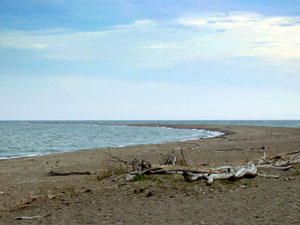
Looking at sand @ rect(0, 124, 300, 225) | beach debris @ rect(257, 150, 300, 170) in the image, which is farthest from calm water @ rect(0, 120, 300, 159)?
beach debris @ rect(257, 150, 300, 170)

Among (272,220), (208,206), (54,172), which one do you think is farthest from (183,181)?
(54,172)

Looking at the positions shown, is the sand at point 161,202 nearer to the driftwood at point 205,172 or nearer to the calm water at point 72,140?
the driftwood at point 205,172

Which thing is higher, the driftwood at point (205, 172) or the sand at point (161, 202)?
the driftwood at point (205, 172)

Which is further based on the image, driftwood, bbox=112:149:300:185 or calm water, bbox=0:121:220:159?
calm water, bbox=0:121:220:159

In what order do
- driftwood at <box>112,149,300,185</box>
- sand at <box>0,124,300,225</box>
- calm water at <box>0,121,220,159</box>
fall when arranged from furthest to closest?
calm water at <box>0,121,220,159</box>, driftwood at <box>112,149,300,185</box>, sand at <box>0,124,300,225</box>

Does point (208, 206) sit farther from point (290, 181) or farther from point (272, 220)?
point (290, 181)

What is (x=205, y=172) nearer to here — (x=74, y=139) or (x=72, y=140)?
(x=72, y=140)

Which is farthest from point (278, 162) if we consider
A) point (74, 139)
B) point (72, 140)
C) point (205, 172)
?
point (74, 139)

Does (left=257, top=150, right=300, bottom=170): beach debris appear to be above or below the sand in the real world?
above

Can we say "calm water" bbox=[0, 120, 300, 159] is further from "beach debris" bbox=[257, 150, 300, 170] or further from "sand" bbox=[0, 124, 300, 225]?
"beach debris" bbox=[257, 150, 300, 170]

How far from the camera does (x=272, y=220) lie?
20.8ft

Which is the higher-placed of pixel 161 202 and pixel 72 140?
pixel 161 202

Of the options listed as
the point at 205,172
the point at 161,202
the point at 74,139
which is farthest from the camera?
the point at 74,139

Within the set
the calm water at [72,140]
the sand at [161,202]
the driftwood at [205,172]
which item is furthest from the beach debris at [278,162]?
the calm water at [72,140]
